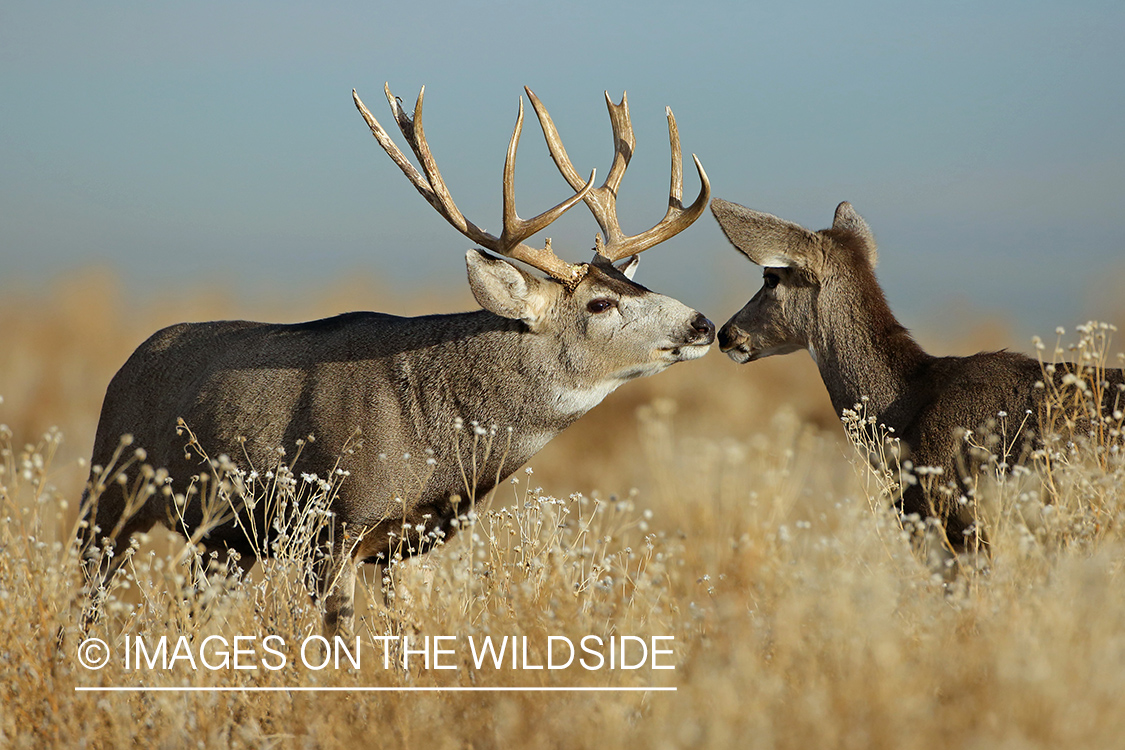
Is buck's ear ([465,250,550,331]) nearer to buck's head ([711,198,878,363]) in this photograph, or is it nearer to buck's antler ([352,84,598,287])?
buck's antler ([352,84,598,287])

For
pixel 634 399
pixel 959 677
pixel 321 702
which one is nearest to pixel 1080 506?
pixel 959 677

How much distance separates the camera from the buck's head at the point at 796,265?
20.1ft

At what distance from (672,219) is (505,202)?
1271 millimetres

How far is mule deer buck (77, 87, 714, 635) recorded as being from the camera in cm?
540

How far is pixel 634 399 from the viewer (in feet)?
50.6

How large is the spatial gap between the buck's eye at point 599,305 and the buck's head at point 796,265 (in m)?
0.82

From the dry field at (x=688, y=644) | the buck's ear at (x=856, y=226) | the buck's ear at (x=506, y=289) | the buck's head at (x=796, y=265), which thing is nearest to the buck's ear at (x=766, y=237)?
the buck's head at (x=796, y=265)

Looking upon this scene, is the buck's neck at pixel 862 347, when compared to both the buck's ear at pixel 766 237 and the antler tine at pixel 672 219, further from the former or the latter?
the antler tine at pixel 672 219

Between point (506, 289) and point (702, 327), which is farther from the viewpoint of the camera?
point (702, 327)

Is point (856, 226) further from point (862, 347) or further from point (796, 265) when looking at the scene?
point (862, 347)

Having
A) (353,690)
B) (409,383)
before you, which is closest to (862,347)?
(409,383)

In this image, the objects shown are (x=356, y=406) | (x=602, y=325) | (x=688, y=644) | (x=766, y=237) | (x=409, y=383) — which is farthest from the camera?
(x=766, y=237)

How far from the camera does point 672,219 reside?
262 inches

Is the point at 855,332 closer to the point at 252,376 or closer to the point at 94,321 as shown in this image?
the point at 252,376
